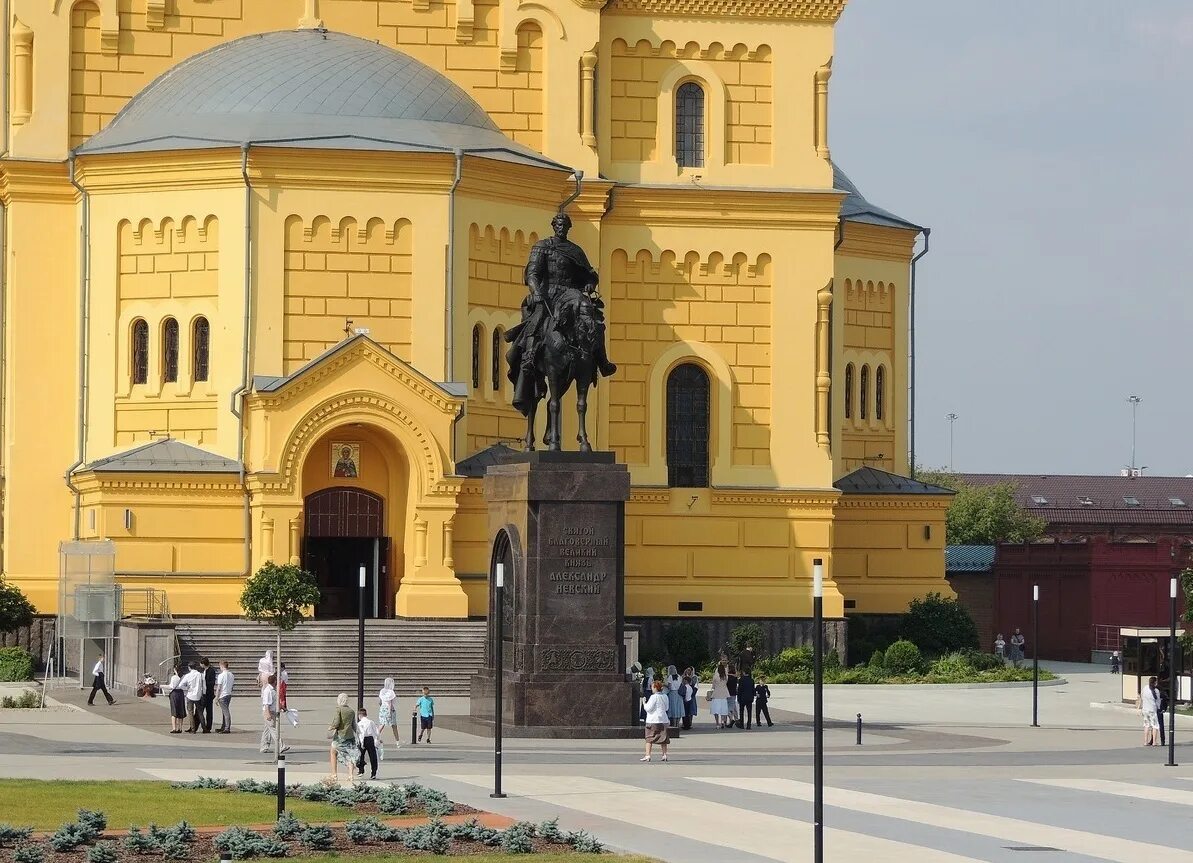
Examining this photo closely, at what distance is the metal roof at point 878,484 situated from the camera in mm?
72938

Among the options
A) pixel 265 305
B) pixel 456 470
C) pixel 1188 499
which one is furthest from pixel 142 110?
pixel 1188 499

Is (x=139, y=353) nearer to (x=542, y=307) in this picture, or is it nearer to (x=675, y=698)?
(x=542, y=307)

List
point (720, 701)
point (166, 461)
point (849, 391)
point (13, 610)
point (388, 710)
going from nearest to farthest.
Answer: point (388, 710)
point (720, 701)
point (13, 610)
point (166, 461)
point (849, 391)

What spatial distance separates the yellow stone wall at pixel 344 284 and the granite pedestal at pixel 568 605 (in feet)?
57.4

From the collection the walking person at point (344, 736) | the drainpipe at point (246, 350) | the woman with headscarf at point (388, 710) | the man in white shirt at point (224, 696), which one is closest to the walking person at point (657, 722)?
the woman with headscarf at point (388, 710)

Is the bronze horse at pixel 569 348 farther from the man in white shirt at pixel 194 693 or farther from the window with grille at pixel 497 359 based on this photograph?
the window with grille at pixel 497 359

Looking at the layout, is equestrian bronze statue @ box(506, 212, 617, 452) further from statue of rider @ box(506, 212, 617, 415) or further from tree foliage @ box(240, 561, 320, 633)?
tree foliage @ box(240, 561, 320, 633)

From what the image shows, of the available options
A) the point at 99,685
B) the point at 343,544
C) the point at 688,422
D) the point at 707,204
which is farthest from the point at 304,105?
the point at 99,685

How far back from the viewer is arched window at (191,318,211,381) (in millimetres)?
59719

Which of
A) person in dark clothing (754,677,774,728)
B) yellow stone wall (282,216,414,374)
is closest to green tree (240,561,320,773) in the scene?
yellow stone wall (282,216,414,374)

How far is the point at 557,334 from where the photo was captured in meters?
44.2

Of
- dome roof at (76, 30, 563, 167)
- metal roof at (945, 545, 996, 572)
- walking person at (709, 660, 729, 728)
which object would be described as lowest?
walking person at (709, 660, 729, 728)

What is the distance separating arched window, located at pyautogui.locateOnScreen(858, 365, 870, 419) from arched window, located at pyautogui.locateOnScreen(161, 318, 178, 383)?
2398cm

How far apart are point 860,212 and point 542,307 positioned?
3318cm
